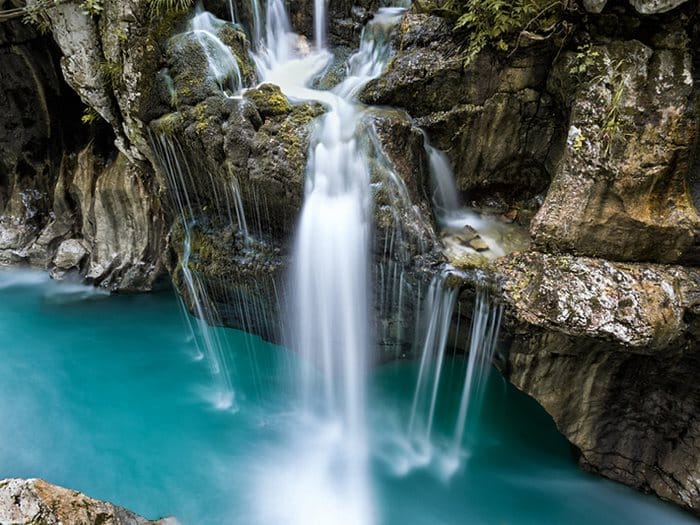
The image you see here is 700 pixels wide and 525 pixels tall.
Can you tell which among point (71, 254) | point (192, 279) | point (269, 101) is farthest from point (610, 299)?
point (71, 254)

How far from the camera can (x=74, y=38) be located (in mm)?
5379

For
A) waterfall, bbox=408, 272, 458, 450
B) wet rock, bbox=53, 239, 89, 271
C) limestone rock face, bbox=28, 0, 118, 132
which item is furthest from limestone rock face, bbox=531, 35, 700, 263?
wet rock, bbox=53, 239, 89, 271

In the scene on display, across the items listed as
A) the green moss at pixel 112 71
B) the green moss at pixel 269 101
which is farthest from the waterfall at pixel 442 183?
the green moss at pixel 112 71

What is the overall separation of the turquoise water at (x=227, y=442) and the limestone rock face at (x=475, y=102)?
2508mm

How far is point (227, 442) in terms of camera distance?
18.5 feet

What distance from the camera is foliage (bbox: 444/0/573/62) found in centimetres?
414

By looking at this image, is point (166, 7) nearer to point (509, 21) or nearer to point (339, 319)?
point (509, 21)

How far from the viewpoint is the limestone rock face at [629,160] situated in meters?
3.68

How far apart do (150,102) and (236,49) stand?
1.40 m

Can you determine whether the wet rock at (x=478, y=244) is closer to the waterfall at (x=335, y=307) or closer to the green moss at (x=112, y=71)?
the waterfall at (x=335, y=307)

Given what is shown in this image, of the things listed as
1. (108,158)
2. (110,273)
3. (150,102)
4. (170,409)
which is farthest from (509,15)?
(110,273)

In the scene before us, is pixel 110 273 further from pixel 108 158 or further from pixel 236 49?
pixel 236 49

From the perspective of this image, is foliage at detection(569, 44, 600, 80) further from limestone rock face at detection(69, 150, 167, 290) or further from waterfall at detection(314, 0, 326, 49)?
limestone rock face at detection(69, 150, 167, 290)

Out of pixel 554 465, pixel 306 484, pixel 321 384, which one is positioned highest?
pixel 321 384
